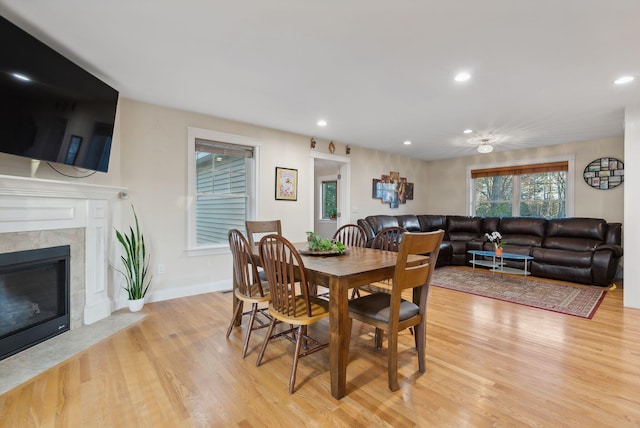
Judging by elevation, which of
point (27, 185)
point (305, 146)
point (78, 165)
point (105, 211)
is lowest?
point (105, 211)

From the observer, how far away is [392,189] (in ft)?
21.6

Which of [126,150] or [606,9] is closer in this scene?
[606,9]

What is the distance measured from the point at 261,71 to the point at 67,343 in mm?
2781

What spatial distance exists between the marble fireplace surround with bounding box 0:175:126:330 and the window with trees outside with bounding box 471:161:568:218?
670cm

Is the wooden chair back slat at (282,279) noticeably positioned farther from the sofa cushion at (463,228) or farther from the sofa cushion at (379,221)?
the sofa cushion at (463,228)

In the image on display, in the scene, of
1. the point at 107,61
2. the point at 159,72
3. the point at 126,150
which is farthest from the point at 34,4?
the point at 126,150

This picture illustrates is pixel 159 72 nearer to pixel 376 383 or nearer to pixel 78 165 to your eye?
pixel 78 165

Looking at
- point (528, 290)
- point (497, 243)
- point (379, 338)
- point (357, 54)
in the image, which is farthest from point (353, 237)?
point (497, 243)

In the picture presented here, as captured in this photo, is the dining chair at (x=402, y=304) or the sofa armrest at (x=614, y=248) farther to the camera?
the sofa armrest at (x=614, y=248)

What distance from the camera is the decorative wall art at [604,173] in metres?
4.95

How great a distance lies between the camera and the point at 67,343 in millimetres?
2457

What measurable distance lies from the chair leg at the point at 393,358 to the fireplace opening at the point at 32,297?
274 centimetres

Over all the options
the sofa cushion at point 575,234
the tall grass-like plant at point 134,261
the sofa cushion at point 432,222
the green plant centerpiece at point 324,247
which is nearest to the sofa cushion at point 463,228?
the sofa cushion at point 432,222

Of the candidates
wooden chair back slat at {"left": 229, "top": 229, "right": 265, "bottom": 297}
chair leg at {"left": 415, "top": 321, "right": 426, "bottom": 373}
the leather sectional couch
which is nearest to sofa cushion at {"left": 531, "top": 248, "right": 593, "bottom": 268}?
the leather sectional couch
